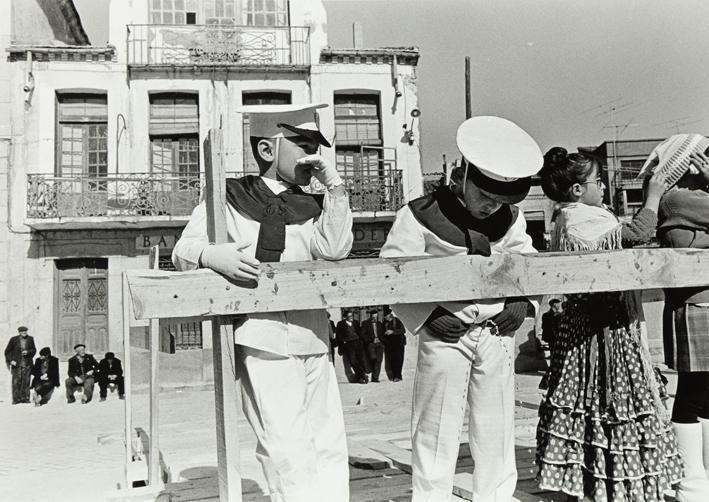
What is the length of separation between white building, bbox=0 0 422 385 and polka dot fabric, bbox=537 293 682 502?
47.9ft

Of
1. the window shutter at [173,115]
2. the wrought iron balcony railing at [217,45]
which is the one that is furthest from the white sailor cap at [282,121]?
the window shutter at [173,115]

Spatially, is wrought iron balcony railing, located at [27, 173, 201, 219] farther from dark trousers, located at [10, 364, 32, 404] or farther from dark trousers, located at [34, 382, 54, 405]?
dark trousers, located at [34, 382, 54, 405]

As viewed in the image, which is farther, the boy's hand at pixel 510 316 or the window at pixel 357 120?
the window at pixel 357 120

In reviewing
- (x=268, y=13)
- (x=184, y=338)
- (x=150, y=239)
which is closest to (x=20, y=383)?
(x=184, y=338)

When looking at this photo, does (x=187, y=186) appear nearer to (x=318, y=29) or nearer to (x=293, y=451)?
(x=318, y=29)

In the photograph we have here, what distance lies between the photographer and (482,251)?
2.99m

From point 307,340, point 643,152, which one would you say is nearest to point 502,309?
point 307,340

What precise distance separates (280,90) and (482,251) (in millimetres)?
17019

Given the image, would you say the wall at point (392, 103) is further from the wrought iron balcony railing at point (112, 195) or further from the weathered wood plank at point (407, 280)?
the weathered wood plank at point (407, 280)

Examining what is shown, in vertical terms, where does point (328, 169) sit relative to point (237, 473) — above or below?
above

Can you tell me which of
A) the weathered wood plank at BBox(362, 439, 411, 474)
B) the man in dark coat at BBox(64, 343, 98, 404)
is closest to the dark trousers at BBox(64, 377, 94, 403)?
the man in dark coat at BBox(64, 343, 98, 404)

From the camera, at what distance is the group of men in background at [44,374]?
15.0 meters

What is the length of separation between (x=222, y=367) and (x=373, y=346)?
14.4 m

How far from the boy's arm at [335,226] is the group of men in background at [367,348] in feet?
45.9
